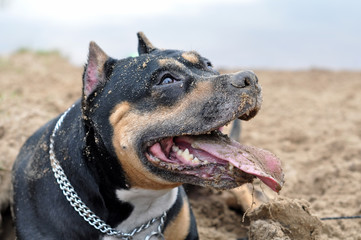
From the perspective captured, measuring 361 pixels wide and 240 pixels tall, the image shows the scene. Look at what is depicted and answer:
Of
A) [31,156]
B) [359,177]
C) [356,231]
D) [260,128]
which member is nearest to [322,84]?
[260,128]

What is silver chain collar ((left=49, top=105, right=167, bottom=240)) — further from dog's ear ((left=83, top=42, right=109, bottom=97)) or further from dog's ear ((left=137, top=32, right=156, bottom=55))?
dog's ear ((left=137, top=32, right=156, bottom=55))

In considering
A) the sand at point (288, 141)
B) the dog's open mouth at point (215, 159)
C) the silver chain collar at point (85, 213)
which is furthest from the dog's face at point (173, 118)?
the sand at point (288, 141)

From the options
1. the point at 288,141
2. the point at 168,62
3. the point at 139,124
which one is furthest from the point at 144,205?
the point at 288,141

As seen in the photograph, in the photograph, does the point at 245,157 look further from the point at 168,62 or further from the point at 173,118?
the point at 168,62

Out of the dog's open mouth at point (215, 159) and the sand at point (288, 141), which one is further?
the sand at point (288, 141)

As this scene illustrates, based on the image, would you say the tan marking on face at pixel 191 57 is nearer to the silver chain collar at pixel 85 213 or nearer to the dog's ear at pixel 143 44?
the dog's ear at pixel 143 44

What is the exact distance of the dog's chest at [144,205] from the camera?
3.49 metres

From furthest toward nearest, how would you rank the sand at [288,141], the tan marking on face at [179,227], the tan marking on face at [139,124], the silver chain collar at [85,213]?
1. the tan marking on face at [179,227]
2. the sand at [288,141]
3. the silver chain collar at [85,213]
4. the tan marking on face at [139,124]

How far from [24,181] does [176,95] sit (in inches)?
57.8

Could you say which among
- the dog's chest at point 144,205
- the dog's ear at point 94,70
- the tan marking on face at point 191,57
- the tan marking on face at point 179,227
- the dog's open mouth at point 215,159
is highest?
the tan marking on face at point 191,57

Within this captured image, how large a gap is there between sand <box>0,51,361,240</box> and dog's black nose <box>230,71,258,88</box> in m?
1.00

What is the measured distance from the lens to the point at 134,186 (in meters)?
3.42

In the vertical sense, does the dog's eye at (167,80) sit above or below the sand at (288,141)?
above

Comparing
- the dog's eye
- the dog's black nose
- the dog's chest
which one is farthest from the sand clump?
the dog's eye
